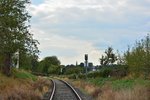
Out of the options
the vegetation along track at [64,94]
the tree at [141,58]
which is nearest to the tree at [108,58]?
the tree at [141,58]

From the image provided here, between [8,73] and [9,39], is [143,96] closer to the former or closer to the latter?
[9,39]

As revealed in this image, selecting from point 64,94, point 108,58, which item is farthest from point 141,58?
point 108,58

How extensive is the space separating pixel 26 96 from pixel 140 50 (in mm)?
21712

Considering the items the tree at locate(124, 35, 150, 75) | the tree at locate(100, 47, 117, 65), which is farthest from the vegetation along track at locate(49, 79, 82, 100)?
the tree at locate(100, 47, 117, 65)

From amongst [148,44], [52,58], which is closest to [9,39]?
[148,44]

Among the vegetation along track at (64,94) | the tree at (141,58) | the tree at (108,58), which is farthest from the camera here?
the tree at (108,58)

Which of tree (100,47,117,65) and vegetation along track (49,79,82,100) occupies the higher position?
tree (100,47,117,65)

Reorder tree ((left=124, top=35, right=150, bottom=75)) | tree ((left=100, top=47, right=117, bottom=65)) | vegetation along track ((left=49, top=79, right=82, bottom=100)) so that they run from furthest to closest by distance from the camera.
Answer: tree ((left=100, top=47, right=117, bottom=65)), tree ((left=124, top=35, right=150, bottom=75)), vegetation along track ((left=49, top=79, right=82, bottom=100))

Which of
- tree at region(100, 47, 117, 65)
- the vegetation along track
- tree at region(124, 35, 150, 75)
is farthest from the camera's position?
tree at region(100, 47, 117, 65)

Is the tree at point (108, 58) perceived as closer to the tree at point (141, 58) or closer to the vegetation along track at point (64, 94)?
the tree at point (141, 58)

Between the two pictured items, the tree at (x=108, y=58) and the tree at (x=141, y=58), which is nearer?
the tree at (x=141, y=58)

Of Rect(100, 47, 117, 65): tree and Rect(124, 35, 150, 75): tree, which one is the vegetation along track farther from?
Rect(100, 47, 117, 65): tree

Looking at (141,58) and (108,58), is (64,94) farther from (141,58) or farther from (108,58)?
(108,58)

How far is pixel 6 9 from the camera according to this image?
23.6 metres
